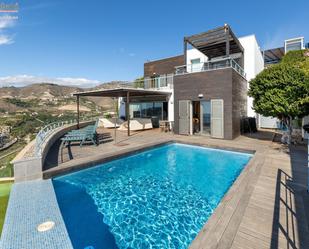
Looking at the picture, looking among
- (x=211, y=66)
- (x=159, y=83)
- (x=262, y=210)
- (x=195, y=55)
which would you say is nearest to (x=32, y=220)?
(x=262, y=210)

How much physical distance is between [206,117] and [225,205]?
8249 mm

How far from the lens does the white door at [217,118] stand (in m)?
10.4

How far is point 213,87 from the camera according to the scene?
10.7m

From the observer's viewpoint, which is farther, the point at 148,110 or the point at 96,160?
the point at 148,110

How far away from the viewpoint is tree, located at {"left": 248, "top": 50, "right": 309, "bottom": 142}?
7531 mm

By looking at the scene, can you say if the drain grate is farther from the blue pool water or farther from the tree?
the tree

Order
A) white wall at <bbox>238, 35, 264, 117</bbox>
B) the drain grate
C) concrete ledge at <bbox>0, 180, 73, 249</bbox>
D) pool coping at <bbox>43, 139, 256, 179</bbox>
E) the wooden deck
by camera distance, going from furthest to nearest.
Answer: white wall at <bbox>238, 35, 264, 117</bbox>
pool coping at <bbox>43, 139, 256, 179</bbox>
the drain grate
concrete ledge at <bbox>0, 180, 73, 249</bbox>
the wooden deck

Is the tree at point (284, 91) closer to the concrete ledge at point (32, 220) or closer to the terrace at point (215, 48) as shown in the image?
the terrace at point (215, 48)

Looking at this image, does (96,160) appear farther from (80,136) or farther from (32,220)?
(32,220)

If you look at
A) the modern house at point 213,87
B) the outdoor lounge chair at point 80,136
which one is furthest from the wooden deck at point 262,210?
the modern house at point 213,87

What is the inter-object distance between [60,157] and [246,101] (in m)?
13.1

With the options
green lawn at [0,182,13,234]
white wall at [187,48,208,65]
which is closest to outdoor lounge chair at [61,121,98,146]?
green lawn at [0,182,13,234]

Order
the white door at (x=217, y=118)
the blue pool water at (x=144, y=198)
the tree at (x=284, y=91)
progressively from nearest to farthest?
1. the blue pool water at (x=144, y=198)
2. the tree at (x=284, y=91)
3. the white door at (x=217, y=118)

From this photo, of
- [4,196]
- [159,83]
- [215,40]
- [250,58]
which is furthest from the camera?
[159,83]
